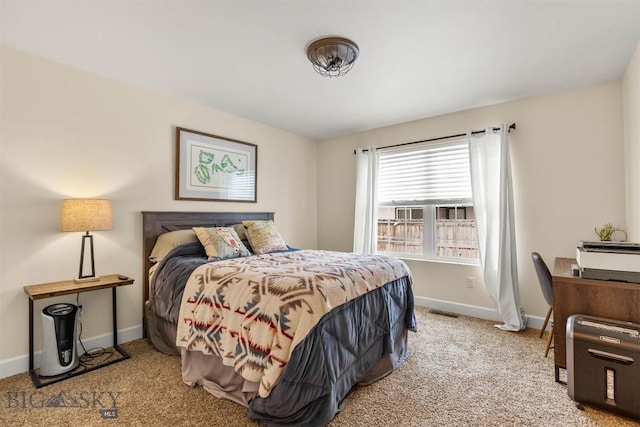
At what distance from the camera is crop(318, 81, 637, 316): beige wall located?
2779 millimetres

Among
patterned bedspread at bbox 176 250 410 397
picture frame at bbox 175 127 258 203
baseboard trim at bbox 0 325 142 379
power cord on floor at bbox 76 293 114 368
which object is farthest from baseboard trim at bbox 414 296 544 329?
power cord on floor at bbox 76 293 114 368

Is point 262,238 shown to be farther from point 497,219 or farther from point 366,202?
point 497,219

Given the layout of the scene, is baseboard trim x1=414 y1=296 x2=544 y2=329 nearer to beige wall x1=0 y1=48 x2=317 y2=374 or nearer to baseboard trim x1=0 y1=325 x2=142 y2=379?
beige wall x1=0 y1=48 x2=317 y2=374

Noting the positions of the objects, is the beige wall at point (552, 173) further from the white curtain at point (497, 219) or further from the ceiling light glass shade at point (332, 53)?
the ceiling light glass shade at point (332, 53)

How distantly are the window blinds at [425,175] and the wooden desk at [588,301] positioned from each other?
1.63 m

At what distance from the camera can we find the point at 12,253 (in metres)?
2.23

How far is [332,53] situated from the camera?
218 cm

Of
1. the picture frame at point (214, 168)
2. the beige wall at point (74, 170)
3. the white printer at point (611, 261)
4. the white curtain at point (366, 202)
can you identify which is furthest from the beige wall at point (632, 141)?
the beige wall at point (74, 170)

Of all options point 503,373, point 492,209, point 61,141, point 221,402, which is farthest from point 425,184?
point 61,141

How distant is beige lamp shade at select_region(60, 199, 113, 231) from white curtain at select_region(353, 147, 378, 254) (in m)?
2.95

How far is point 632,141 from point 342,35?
2.48 meters

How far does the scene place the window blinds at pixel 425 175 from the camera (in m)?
3.61

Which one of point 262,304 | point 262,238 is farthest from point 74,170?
point 262,304

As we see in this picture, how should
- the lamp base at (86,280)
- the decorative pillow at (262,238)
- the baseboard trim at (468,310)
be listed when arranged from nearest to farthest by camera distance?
the lamp base at (86,280)
the baseboard trim at (468,310)
the decorative pillow at (262,238)
